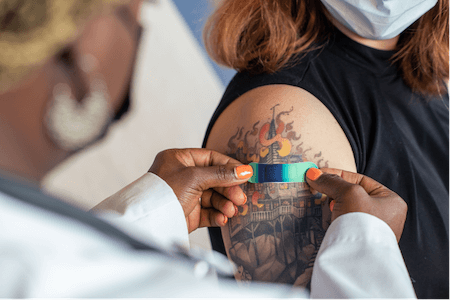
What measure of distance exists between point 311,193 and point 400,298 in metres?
0.34

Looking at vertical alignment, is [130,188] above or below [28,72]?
below

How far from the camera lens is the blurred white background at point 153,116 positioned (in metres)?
2.18

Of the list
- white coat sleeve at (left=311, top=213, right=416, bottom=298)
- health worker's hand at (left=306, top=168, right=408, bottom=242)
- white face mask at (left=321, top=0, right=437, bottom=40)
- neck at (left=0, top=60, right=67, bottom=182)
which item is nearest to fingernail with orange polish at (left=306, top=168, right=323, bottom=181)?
health worker's hand at (left=306, top=168, right=408, bottom=242)

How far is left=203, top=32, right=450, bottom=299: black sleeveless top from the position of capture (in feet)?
2.59

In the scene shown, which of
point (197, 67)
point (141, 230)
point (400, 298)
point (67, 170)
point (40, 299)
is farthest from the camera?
point (197, 67)

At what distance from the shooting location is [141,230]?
63 centimetres

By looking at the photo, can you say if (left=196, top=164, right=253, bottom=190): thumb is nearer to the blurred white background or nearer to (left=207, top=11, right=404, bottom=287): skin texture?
(left=207, top=11, right=404, bottom=287): skin texture

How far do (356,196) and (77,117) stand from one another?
1.92m

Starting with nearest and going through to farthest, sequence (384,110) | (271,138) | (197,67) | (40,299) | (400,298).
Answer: (40,299)
(400,298)
(271,138)
(384,110)
(197,67)

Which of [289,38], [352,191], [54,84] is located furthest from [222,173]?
[54,84]

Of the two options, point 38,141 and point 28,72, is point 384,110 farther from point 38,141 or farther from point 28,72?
point 38,141

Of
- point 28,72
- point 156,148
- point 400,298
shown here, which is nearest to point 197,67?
point 156,148

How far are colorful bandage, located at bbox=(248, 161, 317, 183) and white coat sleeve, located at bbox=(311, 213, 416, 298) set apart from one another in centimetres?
16

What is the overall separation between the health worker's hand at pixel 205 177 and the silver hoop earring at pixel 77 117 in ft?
4.63
